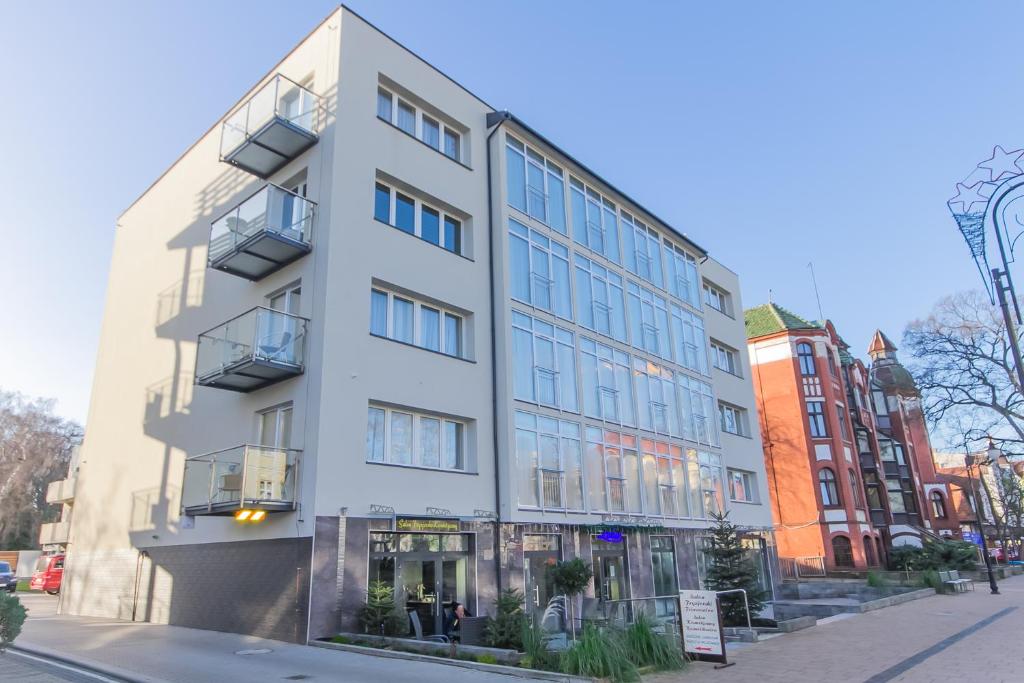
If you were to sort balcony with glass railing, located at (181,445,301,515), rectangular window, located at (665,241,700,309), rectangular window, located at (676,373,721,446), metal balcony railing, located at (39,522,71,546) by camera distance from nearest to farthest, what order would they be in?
balcony with glass railing, located at (181,445,301,515)
metal balcony railing, located at (39,522,71,546)
rectangular window, located at (676,373,721,446)
rectangular window, located at (665,241,700,309)

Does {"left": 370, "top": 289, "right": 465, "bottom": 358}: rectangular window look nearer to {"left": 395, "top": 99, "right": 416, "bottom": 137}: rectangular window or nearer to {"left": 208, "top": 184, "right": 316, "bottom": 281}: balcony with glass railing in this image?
A: {"left": 208, "top": 184, "right": 316, "bottom": 281}: balcony with glass railing

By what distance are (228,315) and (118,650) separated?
29.5 feet

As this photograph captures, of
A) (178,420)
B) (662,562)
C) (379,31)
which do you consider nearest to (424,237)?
(379,31)

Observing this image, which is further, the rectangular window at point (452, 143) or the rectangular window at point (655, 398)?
the rectangular window at point (655, 398)

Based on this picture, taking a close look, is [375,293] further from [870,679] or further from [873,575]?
[873,575]

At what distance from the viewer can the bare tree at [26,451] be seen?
4453cm

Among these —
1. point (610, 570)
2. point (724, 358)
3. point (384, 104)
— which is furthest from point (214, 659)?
point (724, 358)

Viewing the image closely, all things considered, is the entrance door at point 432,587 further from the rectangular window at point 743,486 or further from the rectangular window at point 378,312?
the rectangular window at point 743,486

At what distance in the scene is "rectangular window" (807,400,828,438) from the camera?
40.7 metres

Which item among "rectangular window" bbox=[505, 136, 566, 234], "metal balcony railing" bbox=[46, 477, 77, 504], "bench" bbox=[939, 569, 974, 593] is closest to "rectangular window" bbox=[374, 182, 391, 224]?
"rectangular window" bbox=[505, 136, 566, 234]

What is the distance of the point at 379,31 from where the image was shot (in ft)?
60.7

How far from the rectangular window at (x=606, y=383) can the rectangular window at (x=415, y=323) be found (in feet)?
15.1

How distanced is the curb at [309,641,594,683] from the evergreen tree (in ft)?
27.3

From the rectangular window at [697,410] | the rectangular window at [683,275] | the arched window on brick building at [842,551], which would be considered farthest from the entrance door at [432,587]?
the arched window on brick building at [842,551]
